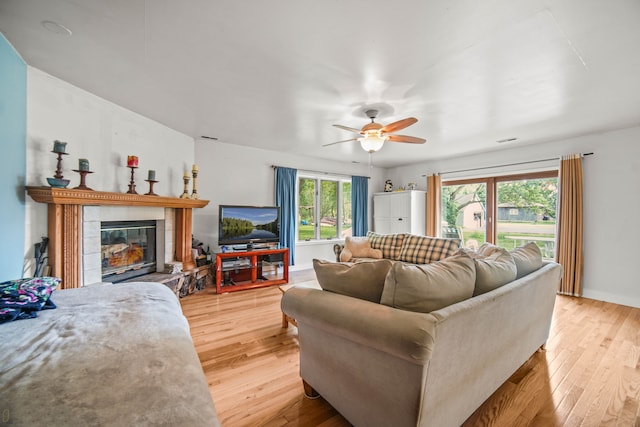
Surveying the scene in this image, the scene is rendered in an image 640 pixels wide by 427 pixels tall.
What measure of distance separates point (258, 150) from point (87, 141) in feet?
8.13

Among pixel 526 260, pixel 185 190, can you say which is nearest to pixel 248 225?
pixel 185 190

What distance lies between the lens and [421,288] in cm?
125

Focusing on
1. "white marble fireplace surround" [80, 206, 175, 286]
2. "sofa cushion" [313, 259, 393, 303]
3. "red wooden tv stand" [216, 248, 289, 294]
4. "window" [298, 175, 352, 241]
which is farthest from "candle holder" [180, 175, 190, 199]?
"sofa cushion" [313, 259, 393, 303]

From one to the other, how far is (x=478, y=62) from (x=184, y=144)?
12.3 ft

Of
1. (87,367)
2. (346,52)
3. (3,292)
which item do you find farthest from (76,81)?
(87,367)

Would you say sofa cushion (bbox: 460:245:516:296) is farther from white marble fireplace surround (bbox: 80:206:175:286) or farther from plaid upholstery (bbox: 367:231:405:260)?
white marble fireplace surround (bbox: 80:206:175:286)

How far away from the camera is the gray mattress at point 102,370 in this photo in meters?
0.74

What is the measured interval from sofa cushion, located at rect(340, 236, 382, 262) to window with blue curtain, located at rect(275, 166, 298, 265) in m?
1.14

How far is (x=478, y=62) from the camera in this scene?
1972mm

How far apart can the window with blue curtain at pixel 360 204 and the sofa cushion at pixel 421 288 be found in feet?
15.2

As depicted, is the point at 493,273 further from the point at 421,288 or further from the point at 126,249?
the point at 126,249

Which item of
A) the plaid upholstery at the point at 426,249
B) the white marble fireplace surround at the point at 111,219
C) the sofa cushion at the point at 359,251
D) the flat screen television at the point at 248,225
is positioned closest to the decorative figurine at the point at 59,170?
the white marble fireplace surround at the point at 111,219

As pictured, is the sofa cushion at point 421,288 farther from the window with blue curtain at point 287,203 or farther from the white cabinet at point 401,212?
the white cabinet at point 401,212

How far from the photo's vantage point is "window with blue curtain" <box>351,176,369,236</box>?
600 cm
